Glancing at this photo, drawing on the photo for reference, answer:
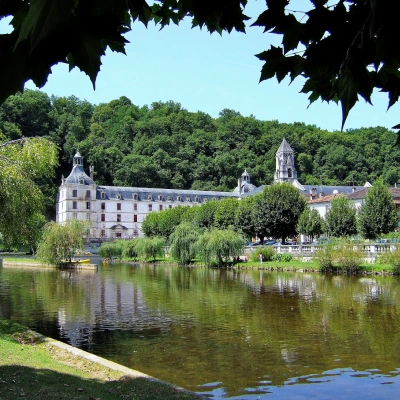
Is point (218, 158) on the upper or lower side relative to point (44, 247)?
upper

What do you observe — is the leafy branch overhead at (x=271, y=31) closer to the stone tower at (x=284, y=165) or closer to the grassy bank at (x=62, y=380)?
the grassy bank at (x=62, y=380)

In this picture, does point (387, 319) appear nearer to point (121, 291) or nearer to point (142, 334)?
point (142, 334)

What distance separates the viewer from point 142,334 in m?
16.0

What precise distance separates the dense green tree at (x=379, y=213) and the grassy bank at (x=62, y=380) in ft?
142

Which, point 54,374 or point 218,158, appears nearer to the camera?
point 54,374

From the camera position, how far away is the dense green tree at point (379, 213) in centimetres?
4900

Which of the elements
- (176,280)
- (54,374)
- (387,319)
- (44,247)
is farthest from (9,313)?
(44,247)

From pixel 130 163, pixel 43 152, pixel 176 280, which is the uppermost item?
pixel 130 163

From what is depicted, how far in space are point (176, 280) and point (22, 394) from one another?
1112 inches

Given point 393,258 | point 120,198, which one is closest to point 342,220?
point 393,258

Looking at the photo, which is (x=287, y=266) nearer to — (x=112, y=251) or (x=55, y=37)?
(x=112, y=251)

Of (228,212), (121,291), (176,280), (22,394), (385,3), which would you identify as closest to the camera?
(385,3)

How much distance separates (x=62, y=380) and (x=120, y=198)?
96.8 meters

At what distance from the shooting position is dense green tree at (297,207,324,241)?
55219 millimetres
